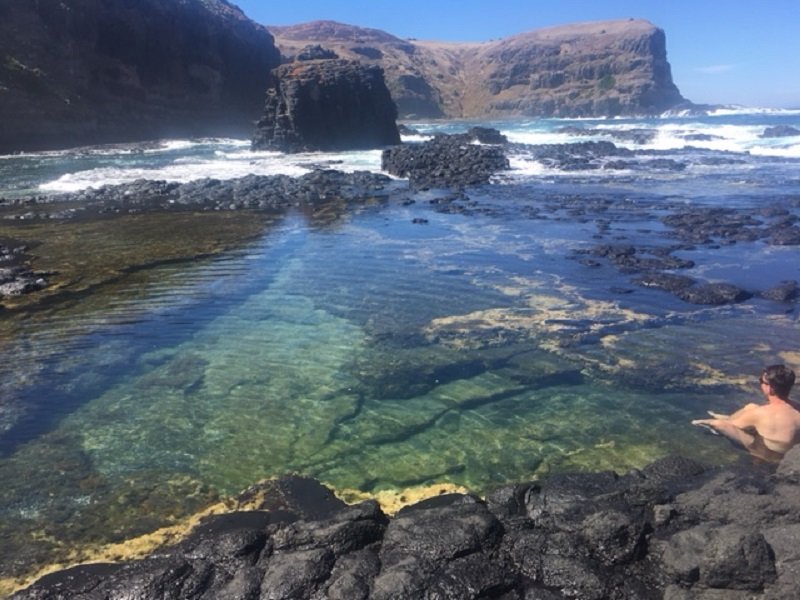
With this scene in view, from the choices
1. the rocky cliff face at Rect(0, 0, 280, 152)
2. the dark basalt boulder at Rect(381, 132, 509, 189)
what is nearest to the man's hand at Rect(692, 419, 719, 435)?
the dark basalt boulder at Rect(381, 132, 509, 189)

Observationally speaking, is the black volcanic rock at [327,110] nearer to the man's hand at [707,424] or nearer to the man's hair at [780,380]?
the man's hand at [707,424]

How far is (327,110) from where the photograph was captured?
58.5 m

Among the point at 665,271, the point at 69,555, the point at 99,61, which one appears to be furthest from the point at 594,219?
the point at 99,61

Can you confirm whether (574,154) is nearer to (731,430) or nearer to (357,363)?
(357,363)

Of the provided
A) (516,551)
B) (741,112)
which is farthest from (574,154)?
(741,112)

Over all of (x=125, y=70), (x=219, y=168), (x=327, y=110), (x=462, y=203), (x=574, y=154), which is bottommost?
(x=462, y=203)

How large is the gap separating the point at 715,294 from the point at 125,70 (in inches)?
3167

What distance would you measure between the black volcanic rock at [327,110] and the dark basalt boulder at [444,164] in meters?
14.8

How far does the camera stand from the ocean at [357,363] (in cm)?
754

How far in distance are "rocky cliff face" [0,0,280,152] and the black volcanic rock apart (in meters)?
21.6

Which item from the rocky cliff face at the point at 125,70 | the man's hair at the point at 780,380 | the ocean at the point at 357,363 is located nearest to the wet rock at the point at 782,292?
the ocean at the point at 357,363

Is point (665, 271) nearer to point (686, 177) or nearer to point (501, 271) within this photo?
point (501, 271)

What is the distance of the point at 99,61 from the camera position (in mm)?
73812

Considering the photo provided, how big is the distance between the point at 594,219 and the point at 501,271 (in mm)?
8315
